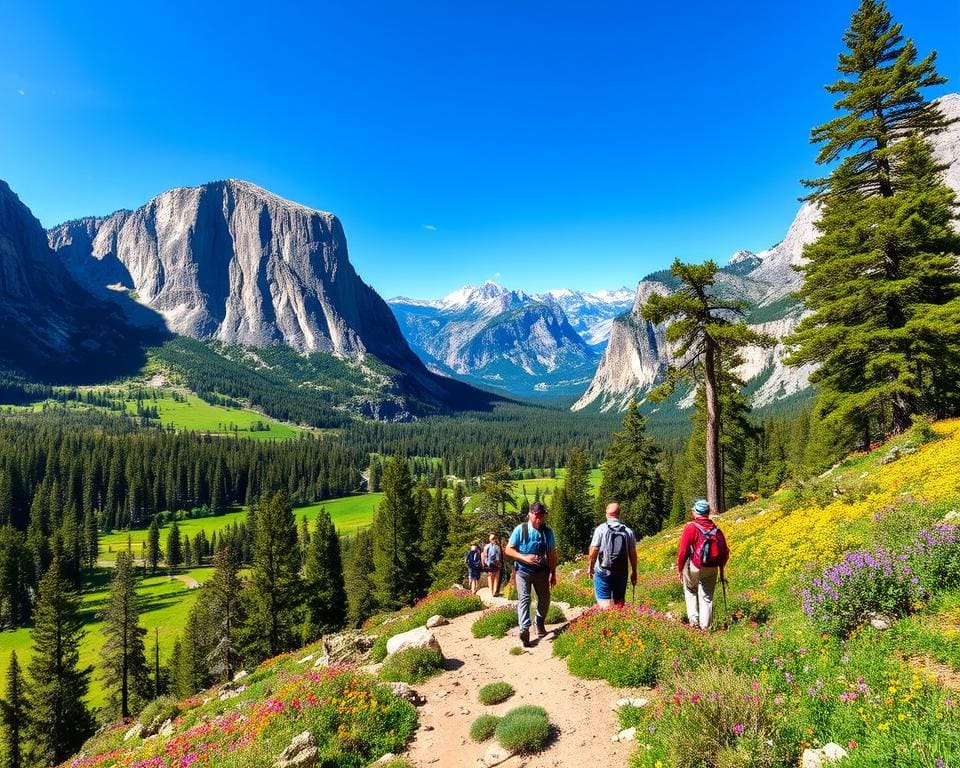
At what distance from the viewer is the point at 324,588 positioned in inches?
1906

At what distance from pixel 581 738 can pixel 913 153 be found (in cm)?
2805

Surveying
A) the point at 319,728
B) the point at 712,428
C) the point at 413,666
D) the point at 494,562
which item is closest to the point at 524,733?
the point at 319,728

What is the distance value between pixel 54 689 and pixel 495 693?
4470 cm

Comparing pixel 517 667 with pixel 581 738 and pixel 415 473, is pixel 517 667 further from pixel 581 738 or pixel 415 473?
pixel 415 473

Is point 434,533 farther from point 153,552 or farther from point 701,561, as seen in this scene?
point 153,552

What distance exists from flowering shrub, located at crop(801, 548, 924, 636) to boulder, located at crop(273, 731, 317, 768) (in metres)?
8.44

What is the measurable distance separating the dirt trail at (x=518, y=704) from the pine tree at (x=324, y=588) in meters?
36.5

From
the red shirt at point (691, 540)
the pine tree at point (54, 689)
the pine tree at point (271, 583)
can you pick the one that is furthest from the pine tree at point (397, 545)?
the red shirt at point (691, 540)

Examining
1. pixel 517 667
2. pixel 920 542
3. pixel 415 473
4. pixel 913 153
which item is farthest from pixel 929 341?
pixel 415 473

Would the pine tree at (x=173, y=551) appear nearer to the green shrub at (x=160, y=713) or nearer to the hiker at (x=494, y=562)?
the green shrub at (x=160, y=713)

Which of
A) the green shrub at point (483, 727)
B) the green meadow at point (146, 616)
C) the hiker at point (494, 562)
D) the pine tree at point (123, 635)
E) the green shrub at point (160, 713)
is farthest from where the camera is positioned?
the green meadow at point (146, 616)

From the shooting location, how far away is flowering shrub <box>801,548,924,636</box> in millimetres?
7438

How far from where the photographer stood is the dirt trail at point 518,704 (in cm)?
753

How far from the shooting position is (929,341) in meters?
20.7
